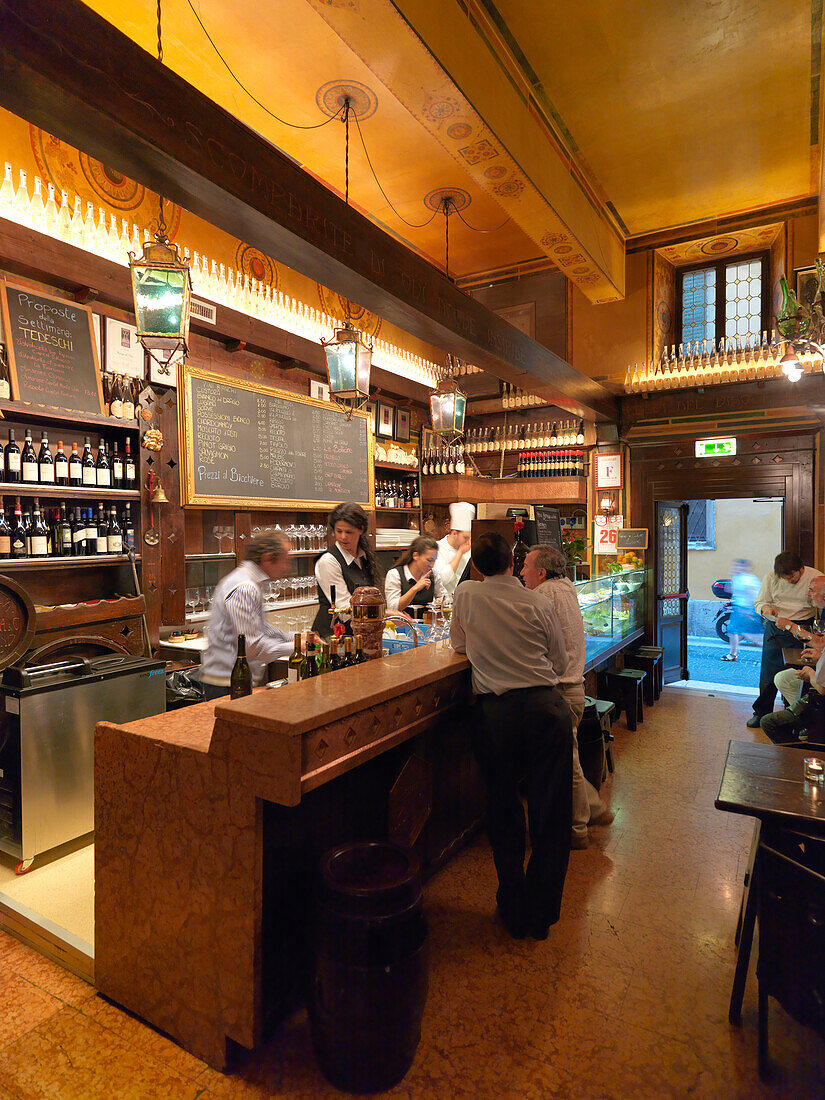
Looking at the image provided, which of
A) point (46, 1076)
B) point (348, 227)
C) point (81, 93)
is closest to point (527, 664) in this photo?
point (46, 1076)

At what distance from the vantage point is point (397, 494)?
26.3ft

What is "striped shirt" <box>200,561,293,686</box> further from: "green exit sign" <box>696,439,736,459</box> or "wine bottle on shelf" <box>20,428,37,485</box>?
"green exit sign" <box>696,439,736,459</box>

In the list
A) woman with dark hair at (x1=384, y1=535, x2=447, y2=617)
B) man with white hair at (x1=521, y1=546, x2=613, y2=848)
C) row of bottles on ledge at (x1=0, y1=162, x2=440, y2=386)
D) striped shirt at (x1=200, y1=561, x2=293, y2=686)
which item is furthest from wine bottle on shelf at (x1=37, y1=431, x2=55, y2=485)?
man with white hair at (x1=521, y1=546, x2=613, y2=848)

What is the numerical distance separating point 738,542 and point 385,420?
29.7 feet

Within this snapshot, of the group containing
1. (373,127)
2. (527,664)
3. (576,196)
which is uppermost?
(373,127)

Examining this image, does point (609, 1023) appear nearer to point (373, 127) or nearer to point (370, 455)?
point (370, 455)

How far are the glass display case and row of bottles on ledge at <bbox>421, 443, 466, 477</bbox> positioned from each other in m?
2.46

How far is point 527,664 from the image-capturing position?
2846 millimetres

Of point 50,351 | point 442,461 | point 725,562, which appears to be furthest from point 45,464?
point 725,562

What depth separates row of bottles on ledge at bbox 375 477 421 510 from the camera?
7766 mm

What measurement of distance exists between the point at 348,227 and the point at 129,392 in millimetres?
2297

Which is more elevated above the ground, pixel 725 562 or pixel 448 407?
pixel 448 407

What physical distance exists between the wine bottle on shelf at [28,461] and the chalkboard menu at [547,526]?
4.39 meters

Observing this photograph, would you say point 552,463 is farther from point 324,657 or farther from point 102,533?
point 324,657
